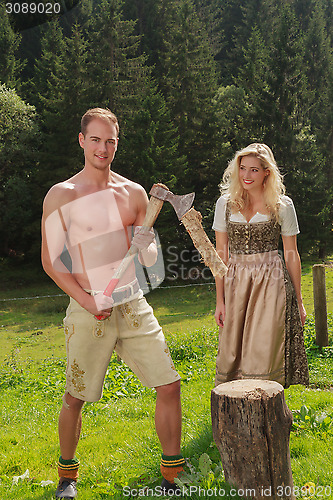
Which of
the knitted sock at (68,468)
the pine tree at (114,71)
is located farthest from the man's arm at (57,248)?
the pine tree at (114,71)

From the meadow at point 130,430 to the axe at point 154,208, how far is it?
126 centimetres

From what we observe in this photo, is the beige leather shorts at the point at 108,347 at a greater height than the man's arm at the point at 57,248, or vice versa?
the man's arm at the point at 57,248

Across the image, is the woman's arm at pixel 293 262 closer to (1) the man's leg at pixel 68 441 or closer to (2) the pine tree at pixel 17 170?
(1) the man's leg at pixel 68 441

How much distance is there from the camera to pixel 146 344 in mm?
3291

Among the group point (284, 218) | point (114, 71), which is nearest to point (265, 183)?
point (284, 218)

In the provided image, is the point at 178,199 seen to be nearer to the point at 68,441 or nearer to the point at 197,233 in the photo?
the point at 197,233

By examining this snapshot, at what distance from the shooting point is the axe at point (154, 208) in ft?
10.2

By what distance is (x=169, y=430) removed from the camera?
10.7ft

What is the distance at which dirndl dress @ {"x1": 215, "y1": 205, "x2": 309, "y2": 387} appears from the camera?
4258mm

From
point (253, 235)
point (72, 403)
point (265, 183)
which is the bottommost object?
point (72, 403)

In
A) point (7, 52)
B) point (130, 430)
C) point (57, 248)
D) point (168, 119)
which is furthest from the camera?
point (7, 52)

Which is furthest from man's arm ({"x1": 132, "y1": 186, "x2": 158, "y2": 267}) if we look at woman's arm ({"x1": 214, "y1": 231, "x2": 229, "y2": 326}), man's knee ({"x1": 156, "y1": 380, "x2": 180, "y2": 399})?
woman's arm ({"x1": 214, "y1": 231, "x2": 229, "y2": 326})

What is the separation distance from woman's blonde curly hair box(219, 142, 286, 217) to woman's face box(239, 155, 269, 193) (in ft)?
0.11

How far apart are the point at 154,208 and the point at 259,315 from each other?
5.34 ft
